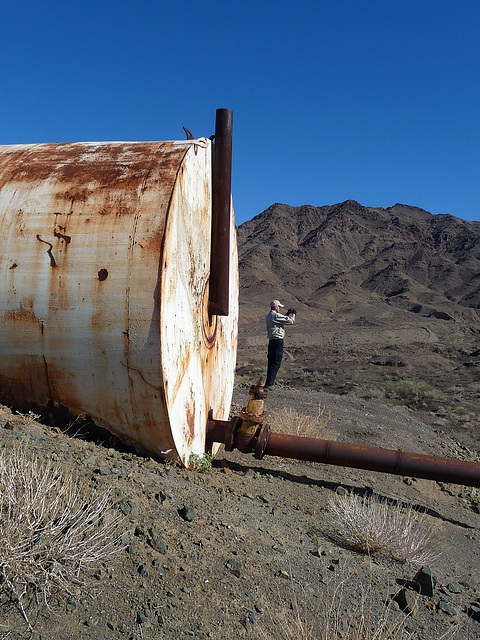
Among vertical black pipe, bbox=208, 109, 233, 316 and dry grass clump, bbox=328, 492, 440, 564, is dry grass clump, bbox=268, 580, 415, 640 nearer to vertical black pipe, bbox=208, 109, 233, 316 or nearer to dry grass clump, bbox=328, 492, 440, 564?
dry grass clump, bbox=328, 492, 440, 564

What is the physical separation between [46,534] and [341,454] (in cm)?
274

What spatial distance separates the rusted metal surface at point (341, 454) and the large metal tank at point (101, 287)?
2.49 ft

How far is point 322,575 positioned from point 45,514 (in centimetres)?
158

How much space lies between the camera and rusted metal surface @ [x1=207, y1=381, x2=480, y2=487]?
4.50 meters

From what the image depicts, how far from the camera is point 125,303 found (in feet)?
11.1

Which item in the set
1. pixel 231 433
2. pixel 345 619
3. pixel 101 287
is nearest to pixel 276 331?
pixel 231 433

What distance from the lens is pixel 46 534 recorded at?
244 centimetres

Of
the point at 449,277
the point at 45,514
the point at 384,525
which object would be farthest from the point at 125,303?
the point at 449,277

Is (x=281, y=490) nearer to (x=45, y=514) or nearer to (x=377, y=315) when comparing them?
(x=45, y=514)

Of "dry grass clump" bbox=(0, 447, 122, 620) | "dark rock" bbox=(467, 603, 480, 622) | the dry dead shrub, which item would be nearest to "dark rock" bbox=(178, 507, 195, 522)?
"dry grass clump" bbox=(0, 447, 122, 620)

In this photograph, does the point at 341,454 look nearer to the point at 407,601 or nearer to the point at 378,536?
the point at 378,536

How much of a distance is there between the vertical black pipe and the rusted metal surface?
0.90 metres

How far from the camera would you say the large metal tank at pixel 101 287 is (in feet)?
11.1

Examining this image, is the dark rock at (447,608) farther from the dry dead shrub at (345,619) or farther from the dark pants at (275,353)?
the dark pants at (275,353)
